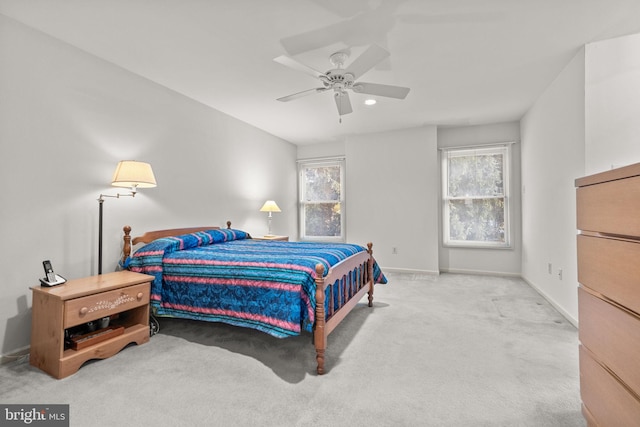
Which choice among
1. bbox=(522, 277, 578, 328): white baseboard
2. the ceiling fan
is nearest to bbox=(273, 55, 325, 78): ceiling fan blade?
the ceiling fan

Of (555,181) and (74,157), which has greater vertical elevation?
(74,157)

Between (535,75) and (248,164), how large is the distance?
12.9 ft

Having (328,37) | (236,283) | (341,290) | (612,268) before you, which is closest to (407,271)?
(341,290)

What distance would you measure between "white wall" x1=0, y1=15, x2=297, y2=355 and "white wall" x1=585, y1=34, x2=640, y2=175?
415 cm

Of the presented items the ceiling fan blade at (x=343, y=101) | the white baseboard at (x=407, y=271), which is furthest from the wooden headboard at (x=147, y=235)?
the white baseboard at (x=407, y=271)

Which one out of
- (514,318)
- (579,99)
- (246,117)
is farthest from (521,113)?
(246,117)

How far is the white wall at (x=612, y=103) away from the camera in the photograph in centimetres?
238

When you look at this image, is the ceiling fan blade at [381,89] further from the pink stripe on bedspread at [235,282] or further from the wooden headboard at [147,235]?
the wooden headboard at [147,235]

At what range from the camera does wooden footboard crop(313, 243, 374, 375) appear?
6.77 ft

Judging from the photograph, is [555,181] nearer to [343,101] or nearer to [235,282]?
[343,101]

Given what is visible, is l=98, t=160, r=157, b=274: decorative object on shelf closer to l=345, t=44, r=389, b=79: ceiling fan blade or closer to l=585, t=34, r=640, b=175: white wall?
l=345, t=44, r=389, b=79: ceiling fan blade

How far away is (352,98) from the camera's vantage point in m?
3.89

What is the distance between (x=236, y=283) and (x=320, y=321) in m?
0.75

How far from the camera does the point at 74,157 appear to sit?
2639 mm
